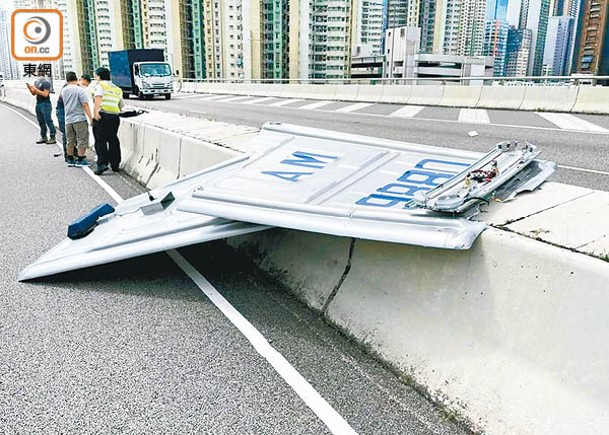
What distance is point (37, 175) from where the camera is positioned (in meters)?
10.9

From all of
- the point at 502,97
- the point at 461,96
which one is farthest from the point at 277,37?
the point at 502,97

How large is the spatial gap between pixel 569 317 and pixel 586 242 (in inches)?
21.6

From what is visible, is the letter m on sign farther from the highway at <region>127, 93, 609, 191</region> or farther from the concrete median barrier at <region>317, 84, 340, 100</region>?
the concrete median barrier at <region>317, 84, 340, 100</region>

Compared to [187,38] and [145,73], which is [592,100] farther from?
[187,38]

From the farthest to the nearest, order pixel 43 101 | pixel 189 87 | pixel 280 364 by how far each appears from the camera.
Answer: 1. pixel 189 87
2. pixel 43 101
3. pixel 280 364

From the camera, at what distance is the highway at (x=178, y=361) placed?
3.10 meters

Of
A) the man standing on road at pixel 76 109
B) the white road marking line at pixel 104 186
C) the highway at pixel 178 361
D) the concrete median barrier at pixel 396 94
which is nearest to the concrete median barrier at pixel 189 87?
the concrete median barrier at pixel 396 94

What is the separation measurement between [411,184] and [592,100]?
15115 millimetres

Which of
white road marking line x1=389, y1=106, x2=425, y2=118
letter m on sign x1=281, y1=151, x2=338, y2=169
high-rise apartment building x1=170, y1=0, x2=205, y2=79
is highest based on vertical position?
high-rise apartment building x1=170, y1=0, x2=205, y2=79

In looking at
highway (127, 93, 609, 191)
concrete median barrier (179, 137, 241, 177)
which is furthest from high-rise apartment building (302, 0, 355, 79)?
concrete median barrier (179, 137, 241, 177)

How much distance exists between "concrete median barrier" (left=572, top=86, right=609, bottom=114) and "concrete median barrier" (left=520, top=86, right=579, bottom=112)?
21 cm

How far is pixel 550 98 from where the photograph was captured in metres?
18.3

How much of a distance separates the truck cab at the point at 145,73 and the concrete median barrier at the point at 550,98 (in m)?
27.1

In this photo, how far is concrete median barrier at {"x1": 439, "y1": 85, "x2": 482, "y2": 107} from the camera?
67.6ft
